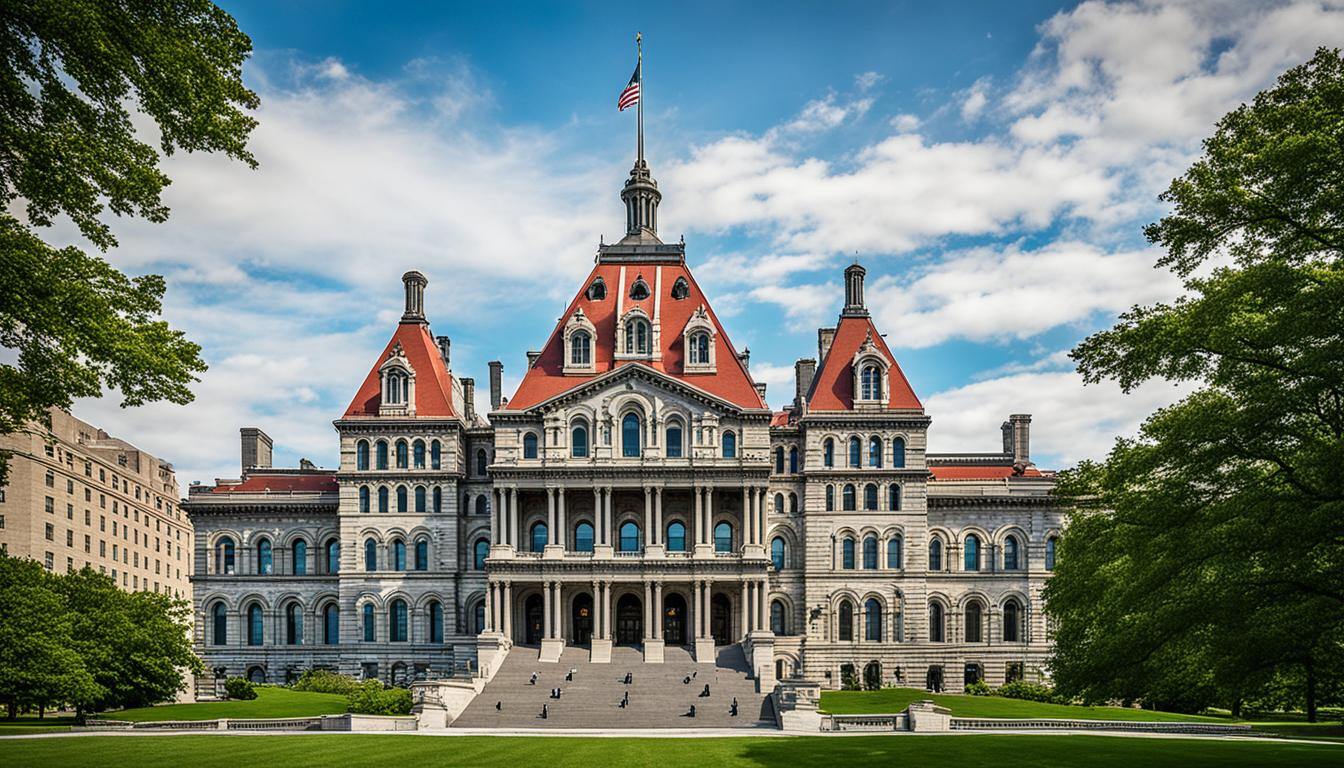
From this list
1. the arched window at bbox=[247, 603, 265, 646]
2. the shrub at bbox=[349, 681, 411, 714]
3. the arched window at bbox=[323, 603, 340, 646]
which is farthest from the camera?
the arched window at bbox=[247, 603, 265, 646]

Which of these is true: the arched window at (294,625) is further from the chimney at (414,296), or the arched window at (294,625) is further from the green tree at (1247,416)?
the green tree at (1247,416)

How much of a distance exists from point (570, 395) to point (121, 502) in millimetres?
57930

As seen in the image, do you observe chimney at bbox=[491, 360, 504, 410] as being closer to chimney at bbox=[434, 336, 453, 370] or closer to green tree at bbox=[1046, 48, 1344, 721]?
chimney at bbox=[434, 336, 453, 370]

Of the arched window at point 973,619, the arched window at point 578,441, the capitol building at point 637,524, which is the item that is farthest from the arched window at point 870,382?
the arched window at point 578,441

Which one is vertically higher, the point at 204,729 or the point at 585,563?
the point at 585,563

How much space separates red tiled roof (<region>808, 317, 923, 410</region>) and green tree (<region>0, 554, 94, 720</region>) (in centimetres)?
4314

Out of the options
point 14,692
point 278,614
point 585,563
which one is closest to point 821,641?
point 585,563

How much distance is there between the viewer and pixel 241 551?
71062 mm

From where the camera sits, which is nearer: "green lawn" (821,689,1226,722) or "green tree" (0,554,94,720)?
"green tree" (0,554,94,720)

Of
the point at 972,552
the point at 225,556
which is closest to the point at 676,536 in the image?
the point at 972,552

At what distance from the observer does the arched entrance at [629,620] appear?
66000 millimetres

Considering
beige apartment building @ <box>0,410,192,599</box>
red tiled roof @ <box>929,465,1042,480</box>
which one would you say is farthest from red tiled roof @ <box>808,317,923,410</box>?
beige apartment building @ <box>0,410,192,599</box>

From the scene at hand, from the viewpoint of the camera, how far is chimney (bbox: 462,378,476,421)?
243 ft

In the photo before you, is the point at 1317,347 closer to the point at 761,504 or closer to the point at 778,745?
→ the point at 778,745
